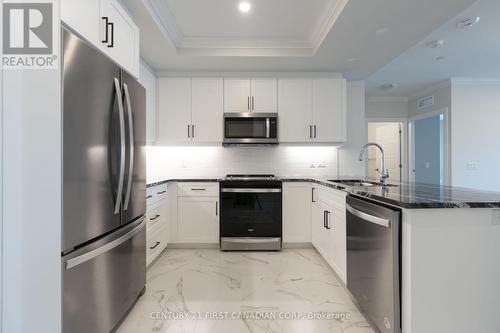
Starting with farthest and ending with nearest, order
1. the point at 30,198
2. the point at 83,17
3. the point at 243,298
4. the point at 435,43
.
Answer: the point at 435,43 → the point at 243,298 → the point at 83,17 → the point at 30,198

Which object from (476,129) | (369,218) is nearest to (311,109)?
(369,218)

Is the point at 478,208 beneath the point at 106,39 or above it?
beneath

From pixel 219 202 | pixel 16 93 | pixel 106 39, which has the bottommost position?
pixel 219 202

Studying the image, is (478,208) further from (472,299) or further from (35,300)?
(35,300)

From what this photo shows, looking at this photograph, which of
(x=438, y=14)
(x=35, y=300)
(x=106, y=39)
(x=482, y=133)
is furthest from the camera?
(x=482, y=133)

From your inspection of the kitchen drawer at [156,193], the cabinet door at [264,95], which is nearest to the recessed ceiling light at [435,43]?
the cabinet door at [264,95]

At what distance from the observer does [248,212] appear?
329 centimetres

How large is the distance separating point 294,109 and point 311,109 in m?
0.25

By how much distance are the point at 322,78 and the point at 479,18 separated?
1.74 m

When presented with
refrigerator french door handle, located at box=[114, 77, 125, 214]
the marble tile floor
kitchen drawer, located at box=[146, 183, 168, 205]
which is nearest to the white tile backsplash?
kitchen drawer, located at box=[146, 183, 168, 205]

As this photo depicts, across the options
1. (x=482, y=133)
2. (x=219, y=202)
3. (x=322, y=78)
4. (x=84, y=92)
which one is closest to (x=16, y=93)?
(x=84, y=92)

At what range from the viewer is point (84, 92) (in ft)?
4.28

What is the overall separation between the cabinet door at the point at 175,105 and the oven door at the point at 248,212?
1.13 meters

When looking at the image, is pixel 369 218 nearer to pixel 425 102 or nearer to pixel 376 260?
pixel 376 260
